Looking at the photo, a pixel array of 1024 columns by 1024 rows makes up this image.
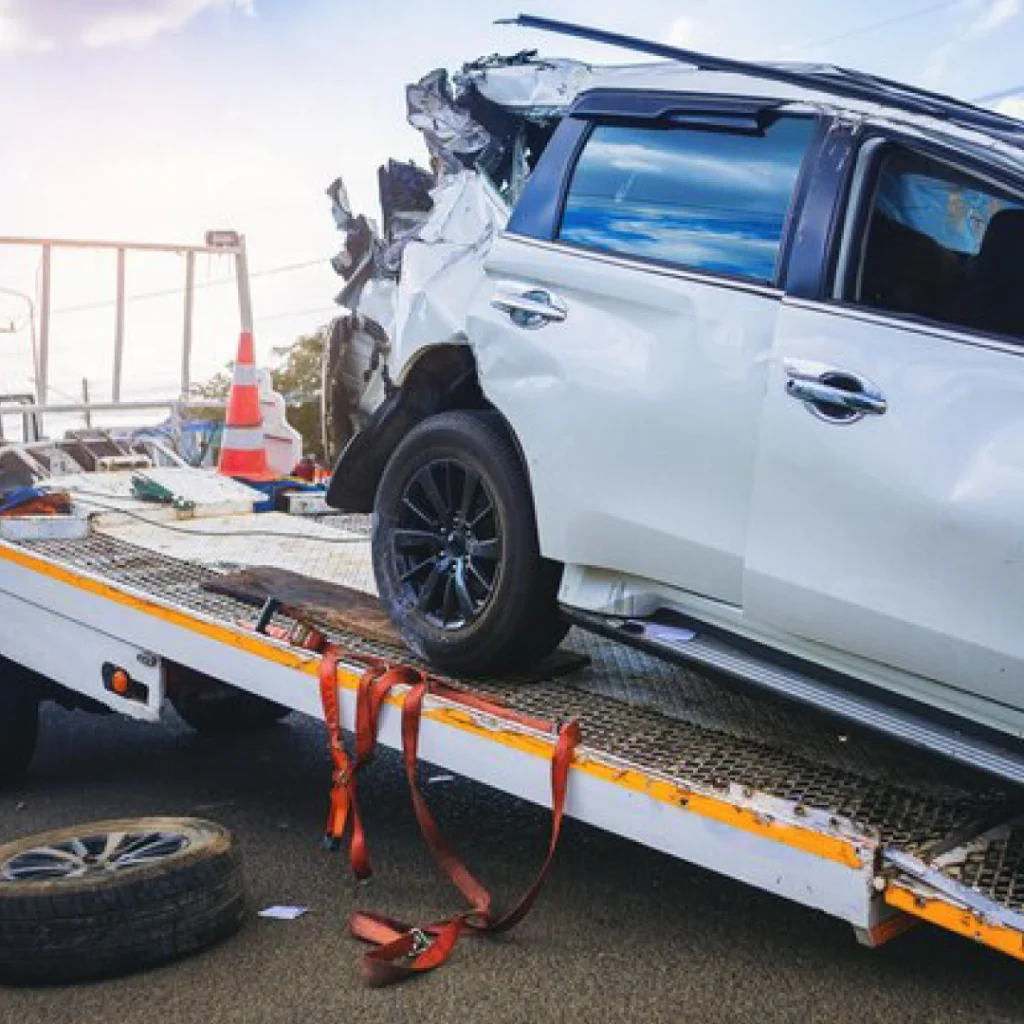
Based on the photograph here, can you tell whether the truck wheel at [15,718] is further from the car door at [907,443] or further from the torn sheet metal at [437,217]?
the car door at [907,443]

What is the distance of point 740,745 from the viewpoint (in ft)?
12.5

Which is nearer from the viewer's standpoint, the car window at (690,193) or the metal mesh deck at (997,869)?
the metal mesh deck at (997,869)

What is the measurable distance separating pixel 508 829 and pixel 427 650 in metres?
1.03

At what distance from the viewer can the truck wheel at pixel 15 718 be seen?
560cm

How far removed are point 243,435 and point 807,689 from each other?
5.04 m

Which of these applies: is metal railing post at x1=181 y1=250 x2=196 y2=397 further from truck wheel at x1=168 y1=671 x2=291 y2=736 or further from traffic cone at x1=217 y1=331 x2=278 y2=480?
truck wheel at x1=168 y1=671 x2=291 y2=736

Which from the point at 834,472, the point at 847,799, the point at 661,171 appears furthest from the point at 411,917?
the point at 661,171

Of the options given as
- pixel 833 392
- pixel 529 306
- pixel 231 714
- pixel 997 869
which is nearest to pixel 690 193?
pixel 529 306

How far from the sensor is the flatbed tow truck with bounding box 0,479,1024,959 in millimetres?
3145

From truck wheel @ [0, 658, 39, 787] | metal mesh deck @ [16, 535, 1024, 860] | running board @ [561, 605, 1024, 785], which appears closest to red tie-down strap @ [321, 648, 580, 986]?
metal mesh deck @ [16, 535, 1024, 860]

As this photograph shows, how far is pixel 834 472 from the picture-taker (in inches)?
131

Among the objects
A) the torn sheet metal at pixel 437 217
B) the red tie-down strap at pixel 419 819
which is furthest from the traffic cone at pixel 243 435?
the red tie-down strap at pixel 419 819

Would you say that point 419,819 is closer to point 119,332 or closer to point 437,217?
point 437,217

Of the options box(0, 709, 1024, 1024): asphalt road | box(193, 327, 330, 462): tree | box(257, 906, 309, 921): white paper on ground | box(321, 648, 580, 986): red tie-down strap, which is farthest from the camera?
box(193, 327, 330, 462): tree
